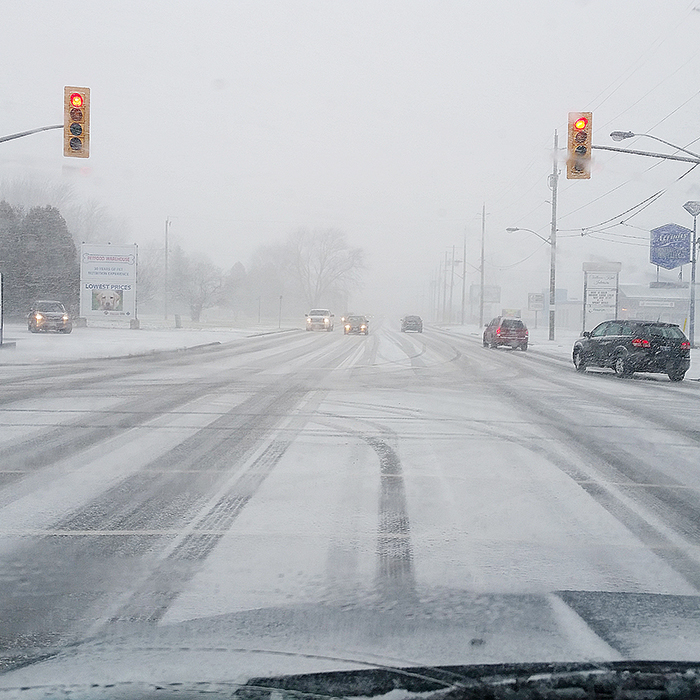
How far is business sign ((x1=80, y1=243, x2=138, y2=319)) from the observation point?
4962 cm

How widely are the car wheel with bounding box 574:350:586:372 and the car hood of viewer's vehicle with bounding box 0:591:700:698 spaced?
19500 millimetres

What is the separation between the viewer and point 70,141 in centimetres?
1745

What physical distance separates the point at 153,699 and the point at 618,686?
1726mm

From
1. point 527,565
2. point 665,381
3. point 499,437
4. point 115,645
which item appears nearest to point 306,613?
point 115,645

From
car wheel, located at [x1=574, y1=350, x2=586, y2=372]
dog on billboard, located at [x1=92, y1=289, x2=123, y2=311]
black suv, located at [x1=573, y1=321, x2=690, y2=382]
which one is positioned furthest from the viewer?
dog on billboard, located at [x1=92, y1=289, x2=123, y2=311]

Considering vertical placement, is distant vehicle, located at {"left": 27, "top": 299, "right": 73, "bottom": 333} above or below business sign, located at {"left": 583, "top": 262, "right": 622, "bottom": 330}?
below

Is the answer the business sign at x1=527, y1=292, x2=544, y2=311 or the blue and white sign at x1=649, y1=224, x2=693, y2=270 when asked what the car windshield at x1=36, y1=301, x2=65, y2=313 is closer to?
the blue and white sign at x1=649, y1=224, x2=693, y2=270

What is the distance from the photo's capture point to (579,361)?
23.0m

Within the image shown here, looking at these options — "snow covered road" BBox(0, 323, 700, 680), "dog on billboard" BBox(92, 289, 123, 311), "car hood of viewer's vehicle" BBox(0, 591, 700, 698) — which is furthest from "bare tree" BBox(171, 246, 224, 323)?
"car hood of viewer's vehicle" BBox(0, 591, 700, 698)

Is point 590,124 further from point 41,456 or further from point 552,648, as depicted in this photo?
point 552,648

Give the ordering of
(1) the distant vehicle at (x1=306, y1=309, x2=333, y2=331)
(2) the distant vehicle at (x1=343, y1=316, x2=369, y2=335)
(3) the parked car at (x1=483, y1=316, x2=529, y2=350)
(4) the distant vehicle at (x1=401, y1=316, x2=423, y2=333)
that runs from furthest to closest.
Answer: (4) the distant vehicle at (x1=401, y1=316, x2=423, y2=333) → (1) the distant vehicle at (x1=306, y1=309, x2=333, y2=331) → (2) the distant vehicle at (x1=343, y1=316, x2=369, y2=335) → (3) the parked car at (x1=483, y1=316, x2=529, y2=350)

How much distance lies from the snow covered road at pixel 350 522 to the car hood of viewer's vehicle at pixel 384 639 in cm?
2

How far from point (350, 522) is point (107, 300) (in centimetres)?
4761

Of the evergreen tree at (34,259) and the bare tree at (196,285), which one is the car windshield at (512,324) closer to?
the evergreen tree at (34,259)
